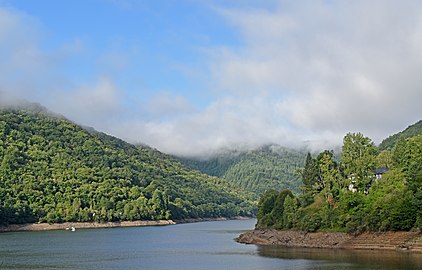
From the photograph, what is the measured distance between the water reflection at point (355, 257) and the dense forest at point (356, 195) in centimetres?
849

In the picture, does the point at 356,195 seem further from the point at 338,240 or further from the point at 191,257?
the point at 191,257

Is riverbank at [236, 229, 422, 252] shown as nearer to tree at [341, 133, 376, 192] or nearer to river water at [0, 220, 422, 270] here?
river water at [0, 220, 422, 270]

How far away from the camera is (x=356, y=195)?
116m

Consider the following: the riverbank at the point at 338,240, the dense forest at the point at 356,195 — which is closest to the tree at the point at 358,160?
the dense forest at the point at 356,195

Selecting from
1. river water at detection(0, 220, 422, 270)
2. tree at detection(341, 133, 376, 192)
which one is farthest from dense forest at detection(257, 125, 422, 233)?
river water at detection(0, 220, 422, 270)

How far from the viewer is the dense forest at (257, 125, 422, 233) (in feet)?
334

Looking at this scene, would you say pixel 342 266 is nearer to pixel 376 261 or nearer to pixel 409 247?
pixel 376 261

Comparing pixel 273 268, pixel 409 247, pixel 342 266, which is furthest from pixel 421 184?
pixel 273 268

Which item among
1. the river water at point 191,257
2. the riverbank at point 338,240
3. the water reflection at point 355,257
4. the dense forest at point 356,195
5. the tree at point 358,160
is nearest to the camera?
the water reflection at point 355,257

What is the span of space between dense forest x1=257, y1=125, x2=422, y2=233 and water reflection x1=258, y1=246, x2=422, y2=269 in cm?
849

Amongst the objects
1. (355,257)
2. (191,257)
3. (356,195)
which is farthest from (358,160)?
(191,257)

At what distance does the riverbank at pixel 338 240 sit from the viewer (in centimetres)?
9631

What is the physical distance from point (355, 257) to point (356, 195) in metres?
28.1

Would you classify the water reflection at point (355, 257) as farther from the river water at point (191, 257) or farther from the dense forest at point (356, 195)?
the dense forest at point (356, 195)
